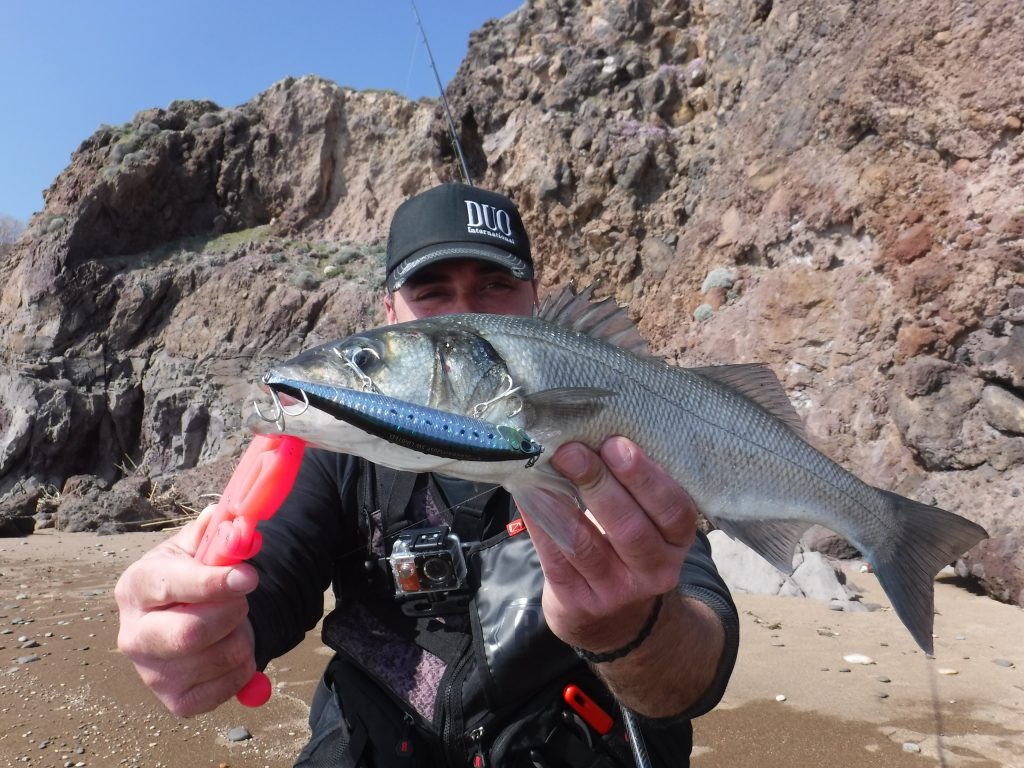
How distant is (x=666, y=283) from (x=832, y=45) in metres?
4.34

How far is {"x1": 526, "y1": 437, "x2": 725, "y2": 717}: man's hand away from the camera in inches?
63.8

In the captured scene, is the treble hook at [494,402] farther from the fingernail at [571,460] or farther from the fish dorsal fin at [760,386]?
the fish dorsal fin at [760,386]

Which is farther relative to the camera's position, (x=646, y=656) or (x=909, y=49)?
(x=909, y=49)

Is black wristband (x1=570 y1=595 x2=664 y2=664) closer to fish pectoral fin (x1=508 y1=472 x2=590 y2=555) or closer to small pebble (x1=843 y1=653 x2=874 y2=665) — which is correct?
fish pectoral fin (x1=508 y1=472 x2=590 y2=555)

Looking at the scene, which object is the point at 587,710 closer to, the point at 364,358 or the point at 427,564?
the point at 427,564

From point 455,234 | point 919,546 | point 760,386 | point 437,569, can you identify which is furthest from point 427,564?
point 919,546

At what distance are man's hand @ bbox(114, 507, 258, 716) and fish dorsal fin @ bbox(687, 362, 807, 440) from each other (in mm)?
1464

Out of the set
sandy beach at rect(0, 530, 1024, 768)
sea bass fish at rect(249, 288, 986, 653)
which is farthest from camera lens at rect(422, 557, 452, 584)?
sandy beach at rect(0, 530, 1024, 768)

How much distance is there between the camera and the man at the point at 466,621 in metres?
1.61

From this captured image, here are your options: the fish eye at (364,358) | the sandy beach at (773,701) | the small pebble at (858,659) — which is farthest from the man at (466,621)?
the small pebble at (858,659)

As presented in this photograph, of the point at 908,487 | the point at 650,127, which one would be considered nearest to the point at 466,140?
the point at 650,127

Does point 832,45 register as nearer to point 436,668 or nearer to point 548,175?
point 548,175

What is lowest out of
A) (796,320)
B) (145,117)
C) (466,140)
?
(796,320)

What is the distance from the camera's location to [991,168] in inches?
289
